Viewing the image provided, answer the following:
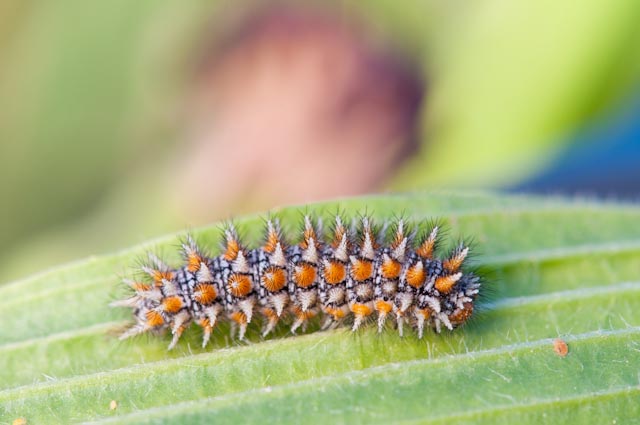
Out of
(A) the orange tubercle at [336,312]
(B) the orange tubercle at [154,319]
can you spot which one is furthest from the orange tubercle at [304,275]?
(B) the orange tubercle at [154,319]

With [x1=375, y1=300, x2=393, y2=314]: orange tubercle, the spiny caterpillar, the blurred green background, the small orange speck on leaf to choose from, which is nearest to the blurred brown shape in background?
the blurred green background

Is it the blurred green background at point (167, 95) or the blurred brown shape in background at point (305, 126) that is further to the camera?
the blurred brown shape in background at point (305, 126)

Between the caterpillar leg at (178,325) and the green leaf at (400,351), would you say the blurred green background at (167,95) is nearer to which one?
the green leaf at (400,351)

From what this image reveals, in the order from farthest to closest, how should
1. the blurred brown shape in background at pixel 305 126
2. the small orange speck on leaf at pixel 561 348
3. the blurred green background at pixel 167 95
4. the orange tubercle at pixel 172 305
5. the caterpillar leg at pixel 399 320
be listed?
the blurred brown shape in background at pixel 305 126, the blurred green background at pixel 167 95, the orange tubercle at pixel 172 305, the caterpillar leg at pixel 399 320, the small orange speck on leaf at pixel 561 348

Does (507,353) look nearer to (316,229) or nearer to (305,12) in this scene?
(316,229)

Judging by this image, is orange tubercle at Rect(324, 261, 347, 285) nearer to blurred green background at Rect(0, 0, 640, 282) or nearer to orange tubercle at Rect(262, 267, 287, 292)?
orange tubercle at Rect(262, 267, 287, 292)

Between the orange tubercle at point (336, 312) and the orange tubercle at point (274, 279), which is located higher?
the orange tubercle at point (274, 279)
